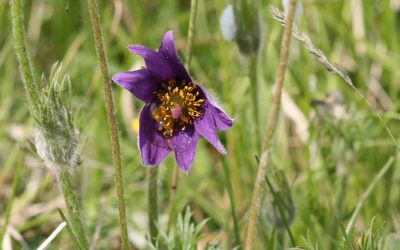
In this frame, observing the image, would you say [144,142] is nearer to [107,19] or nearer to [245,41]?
[245,41]

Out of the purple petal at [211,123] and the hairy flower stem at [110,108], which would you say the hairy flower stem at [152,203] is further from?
the hairy flower stem at [110,108]

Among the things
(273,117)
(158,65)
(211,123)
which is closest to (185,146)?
(211,123)

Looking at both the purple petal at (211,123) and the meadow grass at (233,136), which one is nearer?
the purple petal at (211,123)

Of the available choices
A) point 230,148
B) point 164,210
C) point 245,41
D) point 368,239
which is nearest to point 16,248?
point 164,210

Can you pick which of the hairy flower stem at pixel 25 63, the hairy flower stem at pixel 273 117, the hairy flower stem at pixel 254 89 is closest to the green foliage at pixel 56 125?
the hairy flower stem at pixel 25 63

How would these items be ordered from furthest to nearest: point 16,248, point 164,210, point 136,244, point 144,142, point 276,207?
1. point 164,210
2. point 136,244
3. point 16,248
4. point 276,207
5. point 144,142

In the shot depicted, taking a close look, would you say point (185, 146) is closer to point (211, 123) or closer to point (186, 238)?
point (211, 123)
